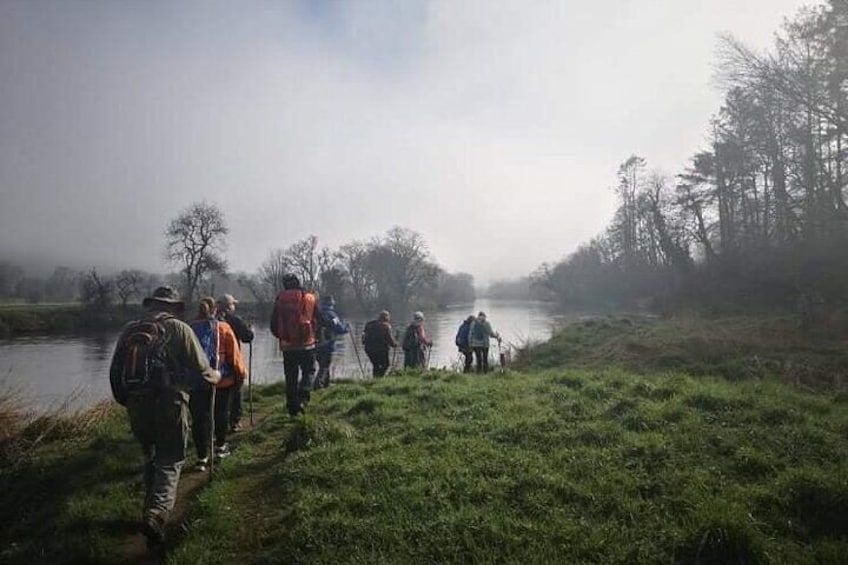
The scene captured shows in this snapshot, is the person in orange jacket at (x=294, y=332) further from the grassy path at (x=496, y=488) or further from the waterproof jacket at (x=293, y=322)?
the grassy path at (x=496, y=488)

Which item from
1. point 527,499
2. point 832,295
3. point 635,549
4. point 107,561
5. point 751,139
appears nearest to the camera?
point 635,549

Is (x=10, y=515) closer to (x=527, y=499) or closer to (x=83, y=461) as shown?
(x=83, y=461)

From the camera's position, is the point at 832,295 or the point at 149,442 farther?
the point at 832,295

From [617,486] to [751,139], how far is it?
2965cm

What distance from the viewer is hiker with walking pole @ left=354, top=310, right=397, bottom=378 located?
12898 mm

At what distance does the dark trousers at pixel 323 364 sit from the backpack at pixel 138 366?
6.27 metres

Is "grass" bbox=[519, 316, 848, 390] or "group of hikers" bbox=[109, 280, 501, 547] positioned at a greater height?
"group of hikers" bbox=[109, 280, 501, 547]

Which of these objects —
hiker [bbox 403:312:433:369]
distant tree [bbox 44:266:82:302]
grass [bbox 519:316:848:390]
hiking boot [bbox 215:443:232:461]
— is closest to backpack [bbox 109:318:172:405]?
hiking boot [bbox 215:443:232:461]

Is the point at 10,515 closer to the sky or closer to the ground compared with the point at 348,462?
closer to the ground

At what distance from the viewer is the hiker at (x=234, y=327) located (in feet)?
25.8

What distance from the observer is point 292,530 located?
4090 mm

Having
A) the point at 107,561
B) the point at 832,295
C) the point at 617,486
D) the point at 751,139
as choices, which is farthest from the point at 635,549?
the point at 751,139

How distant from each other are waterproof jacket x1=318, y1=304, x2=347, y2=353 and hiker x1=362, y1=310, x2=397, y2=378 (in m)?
1.99

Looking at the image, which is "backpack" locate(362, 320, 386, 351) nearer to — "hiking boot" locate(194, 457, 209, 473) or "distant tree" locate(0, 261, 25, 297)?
"hiking boot" locate(194, 457, 209, 473)
